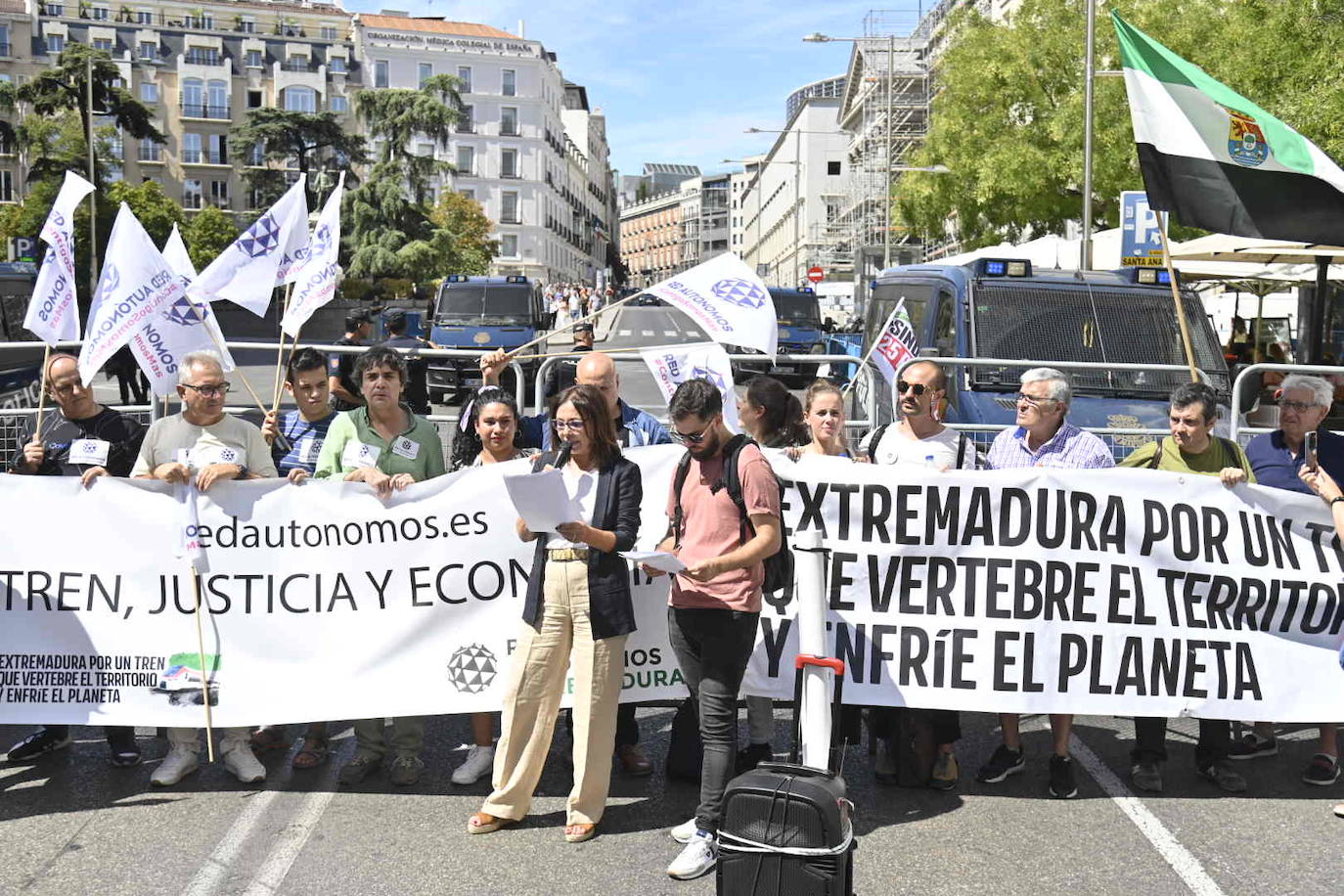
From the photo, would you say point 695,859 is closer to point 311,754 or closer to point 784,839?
point 784,839

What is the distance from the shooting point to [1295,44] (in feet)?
59.2

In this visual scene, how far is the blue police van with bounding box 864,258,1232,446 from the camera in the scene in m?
10.5

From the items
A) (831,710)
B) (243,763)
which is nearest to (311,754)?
(243,763)

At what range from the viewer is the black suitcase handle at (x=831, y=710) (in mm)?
4730

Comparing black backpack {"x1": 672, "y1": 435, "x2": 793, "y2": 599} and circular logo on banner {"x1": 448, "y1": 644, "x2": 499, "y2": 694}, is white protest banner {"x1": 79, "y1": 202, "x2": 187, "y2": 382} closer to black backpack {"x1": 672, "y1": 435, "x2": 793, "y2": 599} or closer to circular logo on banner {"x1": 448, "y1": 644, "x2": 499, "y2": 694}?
circular logo on banner {"x1": 448, "y1": 644, "x2": 499, "y2": 694}

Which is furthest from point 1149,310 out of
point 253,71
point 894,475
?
point 253,71

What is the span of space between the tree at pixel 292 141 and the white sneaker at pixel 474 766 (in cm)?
6856

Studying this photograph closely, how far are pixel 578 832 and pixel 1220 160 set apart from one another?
4418 mm

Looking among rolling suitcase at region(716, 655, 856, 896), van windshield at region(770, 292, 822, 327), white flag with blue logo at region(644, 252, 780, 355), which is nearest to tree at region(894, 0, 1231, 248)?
van windshield at region(770, 292, 822, 327)

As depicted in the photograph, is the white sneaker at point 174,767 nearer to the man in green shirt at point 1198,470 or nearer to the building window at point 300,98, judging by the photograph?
the man in green shirt at point 1198,470

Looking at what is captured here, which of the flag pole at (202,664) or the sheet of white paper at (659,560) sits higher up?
the sheet of white paper at (659,560)

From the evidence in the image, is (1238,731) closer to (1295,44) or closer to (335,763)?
(335,763)

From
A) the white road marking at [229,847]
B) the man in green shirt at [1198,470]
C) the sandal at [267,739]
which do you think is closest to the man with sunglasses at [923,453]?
the man in green shirt at [1198,470]

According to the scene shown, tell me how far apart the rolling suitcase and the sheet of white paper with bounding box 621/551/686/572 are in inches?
32.2
